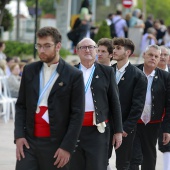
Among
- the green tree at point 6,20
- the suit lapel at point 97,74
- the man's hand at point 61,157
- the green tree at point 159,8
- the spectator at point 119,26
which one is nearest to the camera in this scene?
the man's hand at point 61,157

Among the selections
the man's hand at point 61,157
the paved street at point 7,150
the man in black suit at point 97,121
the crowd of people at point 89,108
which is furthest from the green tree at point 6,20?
the man's hand at point 61,157

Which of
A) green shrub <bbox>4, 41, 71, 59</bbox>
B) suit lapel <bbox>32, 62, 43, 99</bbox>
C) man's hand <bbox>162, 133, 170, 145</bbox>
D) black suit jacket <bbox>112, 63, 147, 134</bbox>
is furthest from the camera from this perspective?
green shrub <bbox>4, 41, 71, 59</bbox>

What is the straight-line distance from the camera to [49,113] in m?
6.25

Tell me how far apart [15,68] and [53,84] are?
10.8 meters

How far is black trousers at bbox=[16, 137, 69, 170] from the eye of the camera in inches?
247

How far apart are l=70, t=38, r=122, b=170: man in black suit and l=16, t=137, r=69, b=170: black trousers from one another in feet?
3.81

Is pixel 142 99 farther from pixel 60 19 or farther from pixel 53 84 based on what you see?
pixel 60 19

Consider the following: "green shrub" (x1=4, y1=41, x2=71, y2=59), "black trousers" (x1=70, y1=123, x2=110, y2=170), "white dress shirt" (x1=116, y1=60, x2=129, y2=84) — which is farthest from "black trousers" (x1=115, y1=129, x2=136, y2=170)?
"green shrub" (x1=4, y1=41, x2=71, y2=59)

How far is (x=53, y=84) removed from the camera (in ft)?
20.7

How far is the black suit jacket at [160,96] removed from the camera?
913 cm

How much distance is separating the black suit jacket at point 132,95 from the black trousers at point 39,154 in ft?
7.86

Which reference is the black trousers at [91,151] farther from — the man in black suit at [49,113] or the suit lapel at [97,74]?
the man in black suit at [49,113]

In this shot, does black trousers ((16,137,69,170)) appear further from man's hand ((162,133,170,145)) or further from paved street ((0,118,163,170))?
paved street ((0,118,163,170))

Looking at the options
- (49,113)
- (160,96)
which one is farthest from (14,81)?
(49,113)
